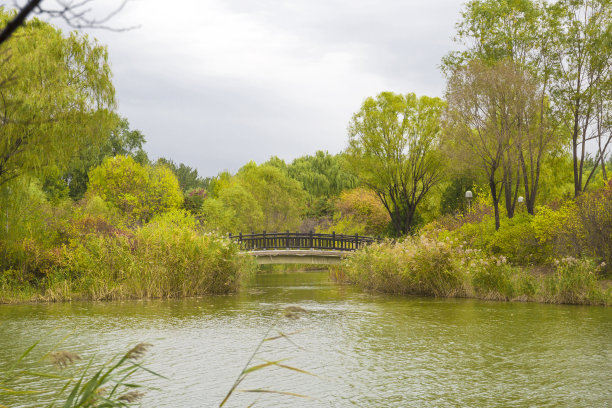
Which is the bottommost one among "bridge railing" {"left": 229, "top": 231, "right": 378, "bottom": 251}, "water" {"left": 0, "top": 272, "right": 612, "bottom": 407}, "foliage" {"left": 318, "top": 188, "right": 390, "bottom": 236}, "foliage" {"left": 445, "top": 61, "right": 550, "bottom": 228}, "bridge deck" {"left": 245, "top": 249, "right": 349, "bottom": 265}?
"water" {"left": 0, "top": 272, "right": 612, "bottom": 407}

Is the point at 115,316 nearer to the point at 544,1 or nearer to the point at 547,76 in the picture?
the point at 547,76

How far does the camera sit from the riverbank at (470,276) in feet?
54.5

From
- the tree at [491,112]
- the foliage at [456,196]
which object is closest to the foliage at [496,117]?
the tree at [491,112]

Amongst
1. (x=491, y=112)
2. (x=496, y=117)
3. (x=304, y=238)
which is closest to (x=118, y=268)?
(x=304, y=238)

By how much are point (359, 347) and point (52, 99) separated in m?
12.5

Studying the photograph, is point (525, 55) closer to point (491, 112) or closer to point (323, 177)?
point (491, 112)

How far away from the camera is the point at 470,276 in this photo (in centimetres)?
1859

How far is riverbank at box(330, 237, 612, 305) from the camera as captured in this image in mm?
16625

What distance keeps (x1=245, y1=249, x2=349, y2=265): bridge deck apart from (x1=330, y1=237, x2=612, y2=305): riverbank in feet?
22.3

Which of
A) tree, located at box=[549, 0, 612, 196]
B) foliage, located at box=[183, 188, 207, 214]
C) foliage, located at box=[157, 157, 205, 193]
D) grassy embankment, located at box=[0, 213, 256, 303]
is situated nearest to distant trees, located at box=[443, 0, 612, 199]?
tree, located at box=[549, 0, 612, 196]

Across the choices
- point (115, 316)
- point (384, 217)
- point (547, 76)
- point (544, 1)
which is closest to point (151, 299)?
point (115, 316)

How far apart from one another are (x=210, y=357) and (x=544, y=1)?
2248cm

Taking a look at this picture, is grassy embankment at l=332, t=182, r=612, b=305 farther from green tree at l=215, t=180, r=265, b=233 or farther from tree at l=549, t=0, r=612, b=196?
green tree at l=215, t=180, r=265, b=233

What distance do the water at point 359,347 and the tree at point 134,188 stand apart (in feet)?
75.5
